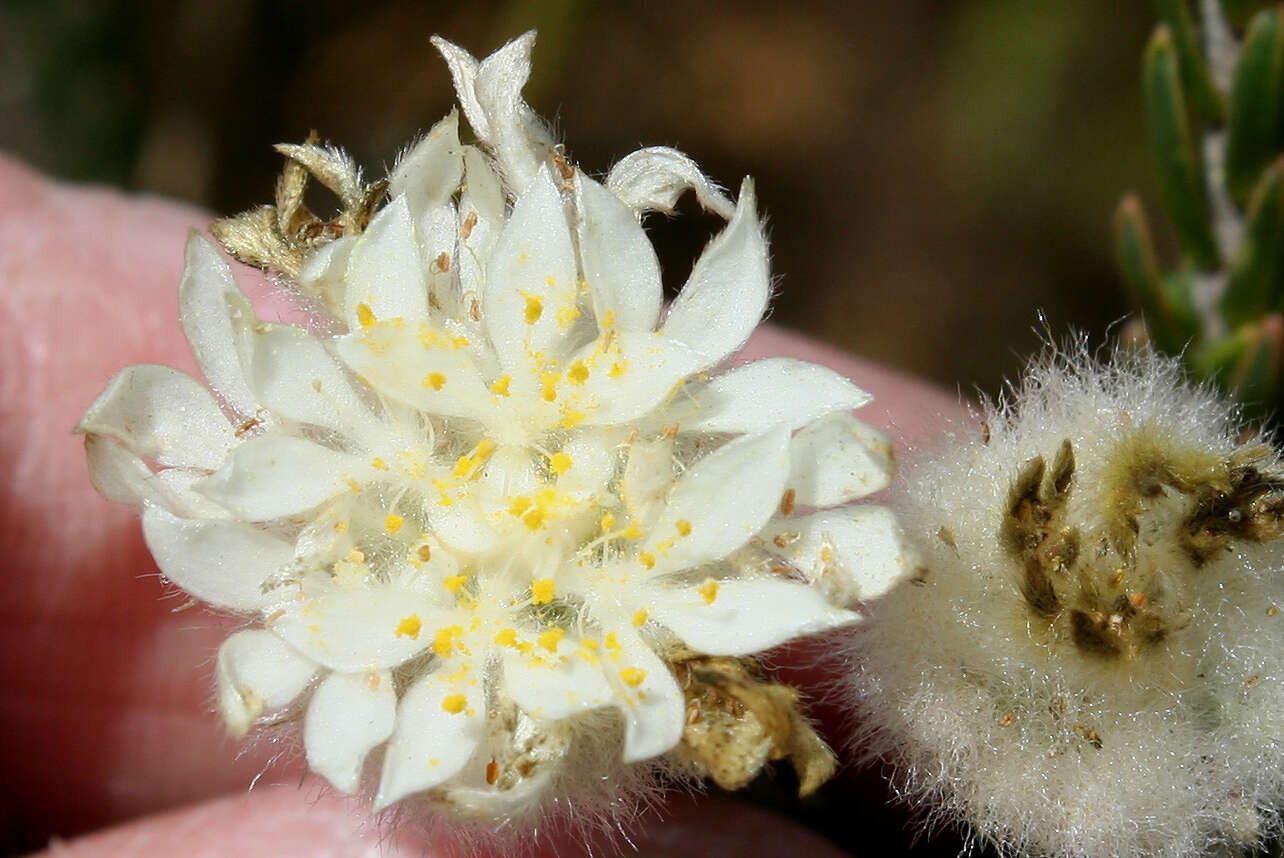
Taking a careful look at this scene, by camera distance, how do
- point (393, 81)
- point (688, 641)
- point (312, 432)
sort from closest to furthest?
point (688, 641) < point (312, 432) < point (393, 81)

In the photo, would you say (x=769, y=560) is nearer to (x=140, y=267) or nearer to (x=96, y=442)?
(x=96, y=442)

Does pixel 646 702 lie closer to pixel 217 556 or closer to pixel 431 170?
pixel 217 556

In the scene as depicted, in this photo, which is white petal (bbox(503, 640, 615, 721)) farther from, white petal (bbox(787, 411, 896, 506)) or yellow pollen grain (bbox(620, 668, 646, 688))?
white petal (bbox(787, 411, 896, 506))

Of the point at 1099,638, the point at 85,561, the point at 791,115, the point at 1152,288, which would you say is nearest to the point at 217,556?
the point at 1099,638

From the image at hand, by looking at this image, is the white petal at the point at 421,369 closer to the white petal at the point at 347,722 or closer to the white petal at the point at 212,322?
the white petal at the point at 212,322

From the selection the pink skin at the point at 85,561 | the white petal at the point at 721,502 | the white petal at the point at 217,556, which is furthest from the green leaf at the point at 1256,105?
the white petal at the point at 217,556

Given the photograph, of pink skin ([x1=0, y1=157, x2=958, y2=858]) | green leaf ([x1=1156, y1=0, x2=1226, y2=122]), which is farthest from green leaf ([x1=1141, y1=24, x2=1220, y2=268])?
pink skin ([x1=0, y1=157, x2=958, y2=858])

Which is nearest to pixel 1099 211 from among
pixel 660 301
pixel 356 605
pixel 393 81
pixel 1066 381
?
pixel 393 81
